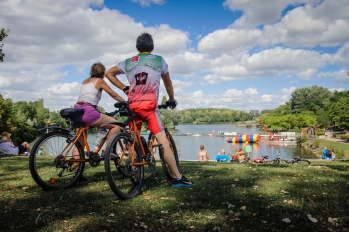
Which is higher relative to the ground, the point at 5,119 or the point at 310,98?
the point at 310,98

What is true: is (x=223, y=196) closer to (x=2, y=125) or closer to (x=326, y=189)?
(x=326, y=189)

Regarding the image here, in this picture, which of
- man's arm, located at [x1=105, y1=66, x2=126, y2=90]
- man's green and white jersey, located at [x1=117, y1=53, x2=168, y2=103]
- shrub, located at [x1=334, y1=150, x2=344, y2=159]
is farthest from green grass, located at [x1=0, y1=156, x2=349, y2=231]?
shrub, located at [x1=334, y1=150, x2=344, y2=159]

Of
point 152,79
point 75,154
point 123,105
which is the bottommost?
point 75,154

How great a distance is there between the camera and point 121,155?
471 centimetres

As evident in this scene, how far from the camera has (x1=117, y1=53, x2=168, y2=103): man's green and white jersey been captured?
15.3 feet

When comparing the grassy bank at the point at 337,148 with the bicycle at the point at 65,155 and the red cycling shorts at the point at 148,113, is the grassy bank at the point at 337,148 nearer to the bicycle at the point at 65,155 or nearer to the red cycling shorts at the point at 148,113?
the red cycling shorts at the point at 148,113

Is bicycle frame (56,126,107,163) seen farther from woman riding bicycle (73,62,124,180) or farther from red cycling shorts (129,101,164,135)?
red cycling shorts (129,101,164,135)

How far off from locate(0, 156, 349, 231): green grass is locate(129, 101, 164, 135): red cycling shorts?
99 cm

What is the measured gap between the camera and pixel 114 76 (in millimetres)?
5082

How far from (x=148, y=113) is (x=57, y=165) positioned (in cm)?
161

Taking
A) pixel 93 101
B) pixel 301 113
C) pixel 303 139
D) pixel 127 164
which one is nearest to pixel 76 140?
pixel 93 101

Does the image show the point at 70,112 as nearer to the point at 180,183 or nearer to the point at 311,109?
the point at 180,183

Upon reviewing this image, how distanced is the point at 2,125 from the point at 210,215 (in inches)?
1601

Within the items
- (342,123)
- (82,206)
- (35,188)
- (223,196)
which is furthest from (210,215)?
(342,123)
